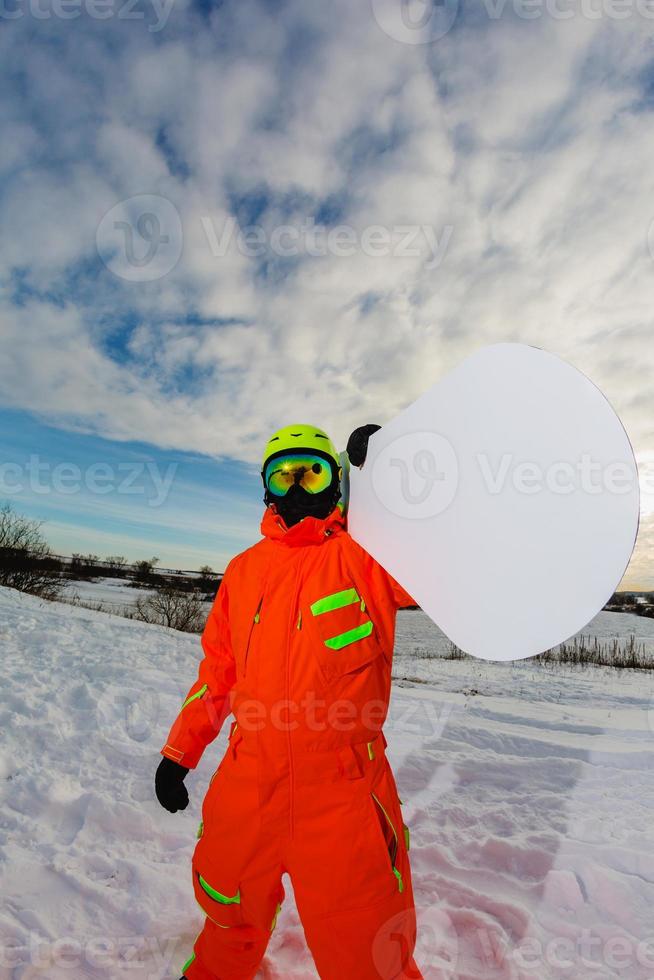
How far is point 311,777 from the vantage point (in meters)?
1.62

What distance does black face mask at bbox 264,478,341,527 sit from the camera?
2035 mm

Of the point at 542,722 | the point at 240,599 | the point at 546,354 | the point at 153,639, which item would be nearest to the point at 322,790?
the point at 240,599

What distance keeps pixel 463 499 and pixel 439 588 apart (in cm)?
31

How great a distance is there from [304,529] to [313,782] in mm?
865

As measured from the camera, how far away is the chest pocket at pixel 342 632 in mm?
1688

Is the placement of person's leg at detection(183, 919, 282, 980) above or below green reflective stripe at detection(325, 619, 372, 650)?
below

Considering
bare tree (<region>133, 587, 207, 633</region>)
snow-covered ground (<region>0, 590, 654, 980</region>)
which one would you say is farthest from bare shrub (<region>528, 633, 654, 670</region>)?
bare tree (<region>133, 587, 207, 633</region>)

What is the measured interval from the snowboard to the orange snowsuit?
24 cm

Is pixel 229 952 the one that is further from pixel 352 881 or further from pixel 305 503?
pixel 305 503

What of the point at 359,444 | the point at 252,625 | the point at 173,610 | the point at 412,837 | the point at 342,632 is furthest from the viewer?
the point at 173,610

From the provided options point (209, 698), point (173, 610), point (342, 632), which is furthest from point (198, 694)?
point (173, 610)

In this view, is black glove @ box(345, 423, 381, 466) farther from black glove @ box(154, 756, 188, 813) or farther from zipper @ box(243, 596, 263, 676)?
black glove @ box(154, 756, 188, 813)

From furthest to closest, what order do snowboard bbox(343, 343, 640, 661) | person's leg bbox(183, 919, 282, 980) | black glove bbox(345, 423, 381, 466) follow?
black glove bbox(345, 423, 381, 466)
person's leg bbox(183, 919, 282, 980)
snowboard bbox(343, 343, 640, 661)

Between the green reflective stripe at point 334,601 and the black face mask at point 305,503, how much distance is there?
0.39 metres
